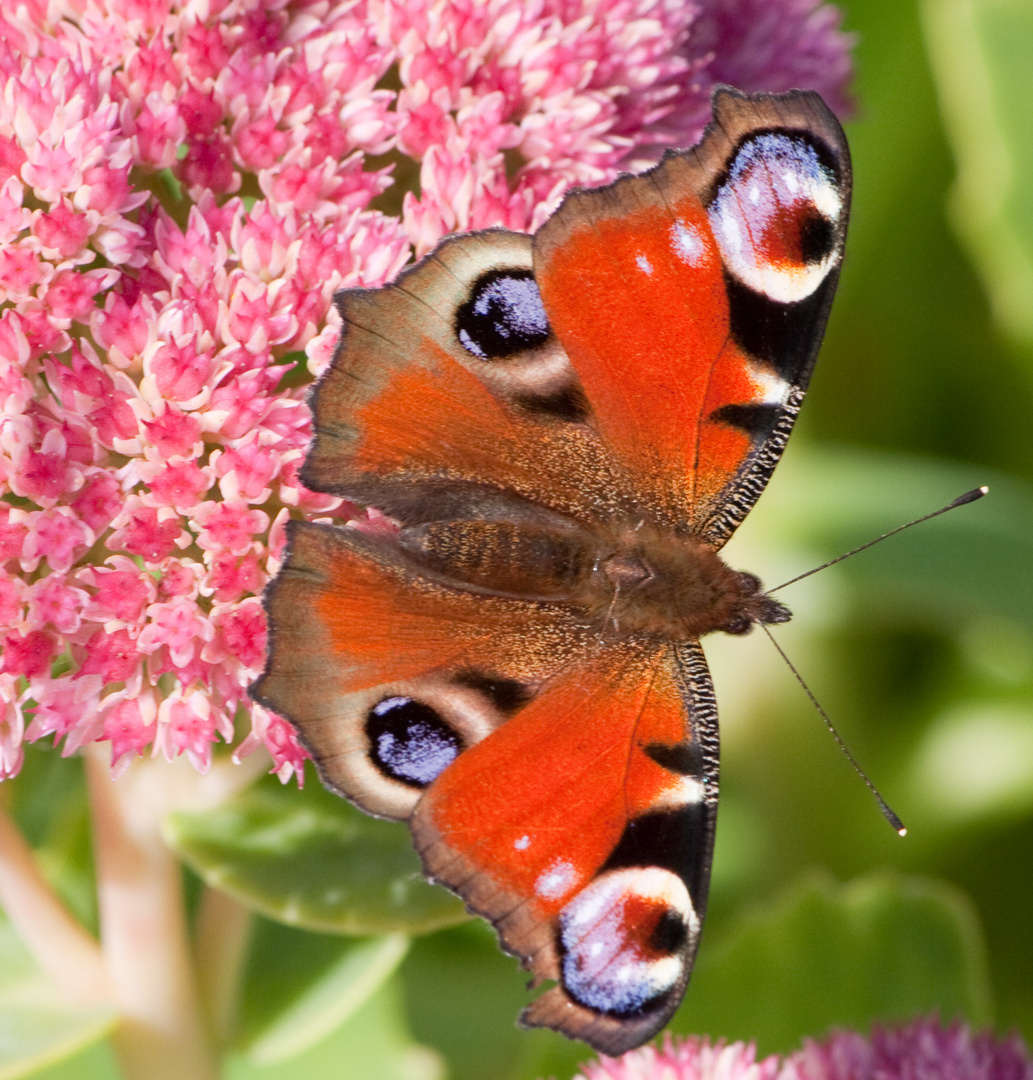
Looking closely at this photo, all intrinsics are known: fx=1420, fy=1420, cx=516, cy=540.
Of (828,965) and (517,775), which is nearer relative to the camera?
(517,775)

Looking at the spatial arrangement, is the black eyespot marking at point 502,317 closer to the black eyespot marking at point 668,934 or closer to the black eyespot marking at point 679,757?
the black eyespot marking at point 679,757

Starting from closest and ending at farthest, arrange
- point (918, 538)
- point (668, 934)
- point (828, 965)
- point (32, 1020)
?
point (668, 934), point (32, 1020), point (828, 965), point (918, 538)

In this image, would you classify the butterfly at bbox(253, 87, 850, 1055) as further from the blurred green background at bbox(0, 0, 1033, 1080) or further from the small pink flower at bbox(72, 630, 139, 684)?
the blurred green background at bbox(0, 0, 1033, 1080)

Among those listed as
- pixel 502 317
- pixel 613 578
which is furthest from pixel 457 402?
pixel 613 578

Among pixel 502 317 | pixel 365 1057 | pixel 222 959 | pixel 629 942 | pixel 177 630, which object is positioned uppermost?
pixel 502 317

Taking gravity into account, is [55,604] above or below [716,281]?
below

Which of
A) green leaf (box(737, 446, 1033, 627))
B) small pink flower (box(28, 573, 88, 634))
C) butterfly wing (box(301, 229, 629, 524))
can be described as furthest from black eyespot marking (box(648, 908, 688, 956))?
green leaf (box(737, 446, 1033, 627))

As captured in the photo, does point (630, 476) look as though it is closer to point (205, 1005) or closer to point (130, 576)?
point (130, 576)

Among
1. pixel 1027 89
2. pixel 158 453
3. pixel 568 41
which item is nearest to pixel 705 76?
pixel 568 41

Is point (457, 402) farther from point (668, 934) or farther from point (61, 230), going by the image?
point (668, 934)
